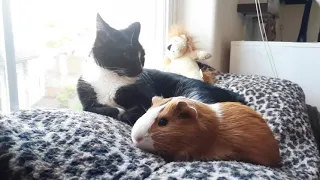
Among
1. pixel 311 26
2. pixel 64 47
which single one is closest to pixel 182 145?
pixel 64 47

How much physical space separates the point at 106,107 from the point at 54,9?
0.43m

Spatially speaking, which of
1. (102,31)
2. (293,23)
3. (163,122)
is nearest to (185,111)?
(163,122)

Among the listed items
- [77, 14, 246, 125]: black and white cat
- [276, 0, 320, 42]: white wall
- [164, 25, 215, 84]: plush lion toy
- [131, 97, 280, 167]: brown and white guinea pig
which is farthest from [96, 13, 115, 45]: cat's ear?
[276, 0, 320, 42]: white wall

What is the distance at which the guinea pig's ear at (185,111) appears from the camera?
2.07ft

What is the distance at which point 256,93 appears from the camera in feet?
3.71

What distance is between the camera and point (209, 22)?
5.28ft

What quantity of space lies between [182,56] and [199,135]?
2.60ft

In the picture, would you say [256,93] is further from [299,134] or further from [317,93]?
[317,93]

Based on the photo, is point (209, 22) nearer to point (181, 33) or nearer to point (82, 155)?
point (181, 33)

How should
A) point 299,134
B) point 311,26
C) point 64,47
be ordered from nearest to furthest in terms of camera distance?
point 299,134
point 64,47
point 311,26

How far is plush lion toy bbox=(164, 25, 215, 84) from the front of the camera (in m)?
1.32

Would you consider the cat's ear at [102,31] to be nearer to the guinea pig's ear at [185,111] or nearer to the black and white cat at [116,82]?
the black and white cat at [116,82]

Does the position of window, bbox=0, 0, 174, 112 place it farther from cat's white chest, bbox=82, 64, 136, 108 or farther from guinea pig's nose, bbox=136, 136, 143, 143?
guinea pig's nose, bbox=136, 136, 143, 143

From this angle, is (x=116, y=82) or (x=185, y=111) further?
(x=116, y=82)
